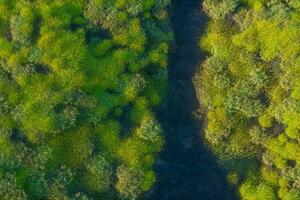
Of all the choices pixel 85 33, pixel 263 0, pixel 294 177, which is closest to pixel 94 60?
pixel 85 33

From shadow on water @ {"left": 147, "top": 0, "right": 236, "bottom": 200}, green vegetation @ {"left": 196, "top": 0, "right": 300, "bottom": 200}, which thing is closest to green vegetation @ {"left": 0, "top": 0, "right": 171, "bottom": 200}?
shadow on water @ {"left": 147, "top": 0, "right": 236, "bottom": 200}

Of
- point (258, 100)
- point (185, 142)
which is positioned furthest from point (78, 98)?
point (258, 100)

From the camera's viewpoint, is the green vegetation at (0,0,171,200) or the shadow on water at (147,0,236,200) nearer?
the green vegetation at (0,0,171,200)

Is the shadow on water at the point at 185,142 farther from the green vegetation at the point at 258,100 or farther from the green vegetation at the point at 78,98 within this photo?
the green vegetation at the point at 78,98

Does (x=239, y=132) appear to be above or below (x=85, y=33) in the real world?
below

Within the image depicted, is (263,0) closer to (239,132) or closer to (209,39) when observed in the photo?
(209,39)

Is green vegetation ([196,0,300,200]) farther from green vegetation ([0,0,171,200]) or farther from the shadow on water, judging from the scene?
green vegetation ([0,0,171,200])

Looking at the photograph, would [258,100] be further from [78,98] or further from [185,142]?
[78,98]
